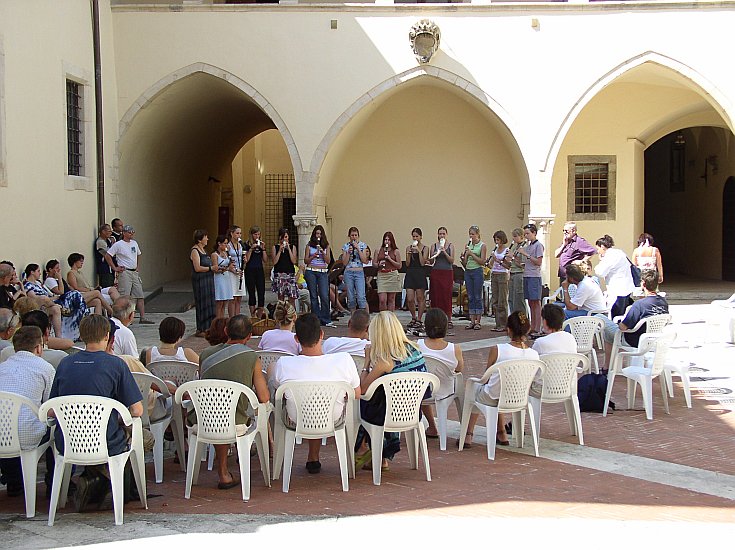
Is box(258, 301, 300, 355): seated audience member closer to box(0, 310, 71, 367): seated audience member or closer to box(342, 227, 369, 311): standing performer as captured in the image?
box(0, 310, 71, 367): seated audience member

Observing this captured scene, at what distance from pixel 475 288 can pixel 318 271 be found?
2.29 meters

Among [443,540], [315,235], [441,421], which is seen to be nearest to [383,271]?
[315,235]

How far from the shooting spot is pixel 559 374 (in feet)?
24.2

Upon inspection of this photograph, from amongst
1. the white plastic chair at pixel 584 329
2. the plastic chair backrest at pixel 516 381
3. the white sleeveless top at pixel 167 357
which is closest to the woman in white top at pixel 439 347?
the plastic chair backrest at pixel 516 381

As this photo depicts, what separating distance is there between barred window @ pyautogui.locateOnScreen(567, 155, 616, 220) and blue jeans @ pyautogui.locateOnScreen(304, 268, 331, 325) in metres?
6.95

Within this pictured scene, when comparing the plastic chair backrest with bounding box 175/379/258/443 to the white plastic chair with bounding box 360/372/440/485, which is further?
the white plastic chair with bounding box 360/372/440/485

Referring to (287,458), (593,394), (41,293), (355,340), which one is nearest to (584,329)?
(593,394)

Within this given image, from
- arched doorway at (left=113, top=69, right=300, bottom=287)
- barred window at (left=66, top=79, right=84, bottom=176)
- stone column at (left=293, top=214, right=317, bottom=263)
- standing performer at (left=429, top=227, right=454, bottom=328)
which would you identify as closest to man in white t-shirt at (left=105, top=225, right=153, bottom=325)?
barred window at (left=66, top=79, right=84, bottom=176)

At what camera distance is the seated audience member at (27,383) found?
5746mm

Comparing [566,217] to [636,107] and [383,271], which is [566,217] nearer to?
[636,107]

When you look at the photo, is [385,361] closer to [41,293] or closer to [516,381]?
[516,381]

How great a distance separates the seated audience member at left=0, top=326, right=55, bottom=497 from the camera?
5.75m

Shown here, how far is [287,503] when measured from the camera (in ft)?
19.1

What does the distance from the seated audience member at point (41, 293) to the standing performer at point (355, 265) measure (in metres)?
4.11
